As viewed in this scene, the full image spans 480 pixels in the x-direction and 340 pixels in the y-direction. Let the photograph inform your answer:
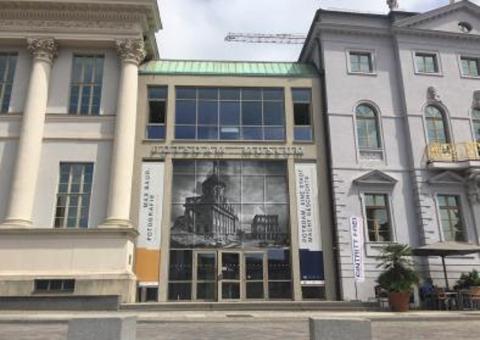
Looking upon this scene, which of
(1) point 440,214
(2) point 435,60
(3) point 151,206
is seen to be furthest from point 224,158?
(2) point 435,60

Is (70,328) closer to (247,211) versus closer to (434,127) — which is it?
(247,211)

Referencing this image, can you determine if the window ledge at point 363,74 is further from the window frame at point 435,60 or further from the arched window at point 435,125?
the arched window at point 435,125

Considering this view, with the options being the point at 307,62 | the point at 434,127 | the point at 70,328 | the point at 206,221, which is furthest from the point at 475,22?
the point at 70,328

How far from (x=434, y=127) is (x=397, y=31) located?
5773 millimetres

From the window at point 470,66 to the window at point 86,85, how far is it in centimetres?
2026

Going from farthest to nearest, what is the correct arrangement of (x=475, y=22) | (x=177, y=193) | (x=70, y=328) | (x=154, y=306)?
(x=475, y=22), (x=177, y=193), (x=154, y=306), (x=70, y=328)

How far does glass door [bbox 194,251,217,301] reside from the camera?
22.1 metres

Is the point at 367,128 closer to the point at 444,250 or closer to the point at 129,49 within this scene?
the point at 444,250

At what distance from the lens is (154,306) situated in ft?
63.5

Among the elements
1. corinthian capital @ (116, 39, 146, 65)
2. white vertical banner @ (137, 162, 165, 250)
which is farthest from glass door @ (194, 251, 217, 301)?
corinthian capital @ (116, 39, 146, 65)

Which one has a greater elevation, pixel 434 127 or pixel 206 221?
pixel 434 127

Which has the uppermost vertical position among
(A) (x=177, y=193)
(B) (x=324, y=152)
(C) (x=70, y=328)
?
(B) (x=324, y=152)

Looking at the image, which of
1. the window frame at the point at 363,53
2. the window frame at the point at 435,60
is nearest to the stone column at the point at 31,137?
the window frame at the point at 363,53

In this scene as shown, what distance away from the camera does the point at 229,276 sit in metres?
22.5
